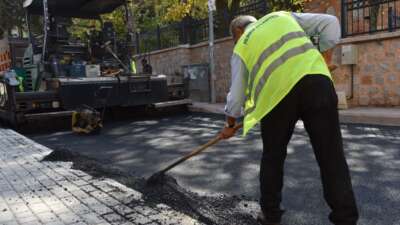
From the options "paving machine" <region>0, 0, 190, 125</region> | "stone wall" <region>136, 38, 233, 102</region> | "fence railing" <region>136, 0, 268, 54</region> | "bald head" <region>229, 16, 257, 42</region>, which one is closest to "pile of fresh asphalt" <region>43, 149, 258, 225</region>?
"bald head" <region>229, 16, 257, 42</region>

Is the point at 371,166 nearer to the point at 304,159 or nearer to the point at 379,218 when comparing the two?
the point at 304,159

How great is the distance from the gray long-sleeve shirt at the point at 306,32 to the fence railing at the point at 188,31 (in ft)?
26.7

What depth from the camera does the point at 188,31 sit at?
44.9ft

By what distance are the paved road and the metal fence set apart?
278cm

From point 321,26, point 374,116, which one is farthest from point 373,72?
point 321,26

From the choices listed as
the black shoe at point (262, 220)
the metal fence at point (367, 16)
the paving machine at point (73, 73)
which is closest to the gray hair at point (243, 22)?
the black shoe at point (262, 220)

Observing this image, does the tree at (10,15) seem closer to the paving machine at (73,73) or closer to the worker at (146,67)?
the worker at (146,67)

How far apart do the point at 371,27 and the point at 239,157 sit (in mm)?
5192

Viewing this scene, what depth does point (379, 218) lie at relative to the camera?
290cm

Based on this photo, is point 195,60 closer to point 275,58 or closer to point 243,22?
point 243,22

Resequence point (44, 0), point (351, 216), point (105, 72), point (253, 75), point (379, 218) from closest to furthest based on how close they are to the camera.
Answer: point (351, 216)
point (253, 75)
point (379, 218)
point (44, 0)
point (105, 72)

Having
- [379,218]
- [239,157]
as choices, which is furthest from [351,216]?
[239,157]

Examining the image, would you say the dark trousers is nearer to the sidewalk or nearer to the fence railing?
the sidewalk

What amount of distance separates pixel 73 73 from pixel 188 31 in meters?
5.93
